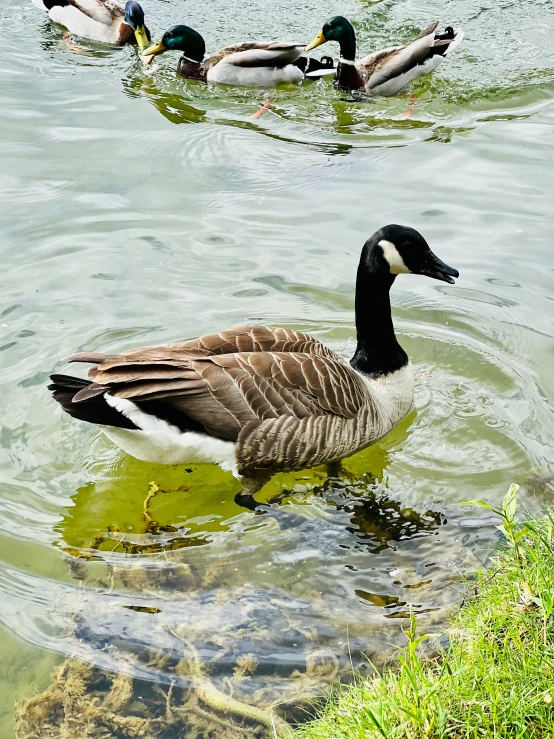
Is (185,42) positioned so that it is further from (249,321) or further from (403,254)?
(403,254)

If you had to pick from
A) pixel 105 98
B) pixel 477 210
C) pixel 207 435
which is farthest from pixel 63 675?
pixel 105 98

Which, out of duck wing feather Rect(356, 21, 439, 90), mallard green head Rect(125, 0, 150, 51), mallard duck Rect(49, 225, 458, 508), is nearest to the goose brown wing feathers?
mallard duck Rect(49, 225, 458, 508)

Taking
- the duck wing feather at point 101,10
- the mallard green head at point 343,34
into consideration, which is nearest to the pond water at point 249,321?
the mallard green head at point 343,34

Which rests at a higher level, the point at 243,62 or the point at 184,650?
the point at 243,62

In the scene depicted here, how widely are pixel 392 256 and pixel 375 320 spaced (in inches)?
18.6

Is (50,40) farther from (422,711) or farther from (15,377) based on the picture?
(422,711)

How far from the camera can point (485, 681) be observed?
345 cm

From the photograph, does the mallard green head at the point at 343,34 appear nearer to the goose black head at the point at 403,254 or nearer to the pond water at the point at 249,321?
the pond water at the point at 249,321

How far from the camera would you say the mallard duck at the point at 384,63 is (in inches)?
465

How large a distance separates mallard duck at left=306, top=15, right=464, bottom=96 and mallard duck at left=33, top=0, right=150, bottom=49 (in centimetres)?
294

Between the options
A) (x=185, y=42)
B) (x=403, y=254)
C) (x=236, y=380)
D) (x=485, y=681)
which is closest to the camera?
(x=485, y=681)

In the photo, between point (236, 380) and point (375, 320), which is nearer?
point (236, 380)

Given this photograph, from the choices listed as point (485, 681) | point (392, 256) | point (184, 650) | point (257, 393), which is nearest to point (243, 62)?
point (392, 256)

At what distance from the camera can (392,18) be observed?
14539 millimetres
